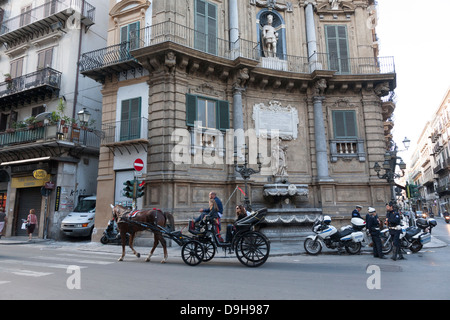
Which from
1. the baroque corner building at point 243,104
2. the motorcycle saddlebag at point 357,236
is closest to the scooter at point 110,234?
the baroque corner building at point 243,104

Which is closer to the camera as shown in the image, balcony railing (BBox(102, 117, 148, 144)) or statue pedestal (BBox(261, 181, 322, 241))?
statue pedestal (BBox(261, 181, 322, 241))

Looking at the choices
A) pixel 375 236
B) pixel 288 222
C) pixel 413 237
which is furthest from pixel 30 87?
pixel 413 237

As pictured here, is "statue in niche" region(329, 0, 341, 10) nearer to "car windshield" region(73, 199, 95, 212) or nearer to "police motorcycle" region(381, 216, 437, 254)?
"police motorcycle" region(381, 216, 437, 254)

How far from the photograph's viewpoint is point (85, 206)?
16422mm

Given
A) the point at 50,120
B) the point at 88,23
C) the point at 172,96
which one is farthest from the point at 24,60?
the point at 172,96

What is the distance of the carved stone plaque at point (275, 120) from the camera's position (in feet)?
55.1

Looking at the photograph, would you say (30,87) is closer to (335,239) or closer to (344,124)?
(344,124)

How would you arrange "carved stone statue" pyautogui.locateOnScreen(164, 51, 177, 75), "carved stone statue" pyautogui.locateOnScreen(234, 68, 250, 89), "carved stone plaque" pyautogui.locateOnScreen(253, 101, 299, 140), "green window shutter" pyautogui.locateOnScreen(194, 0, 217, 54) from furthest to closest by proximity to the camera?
1. "carved stone plaque" pyautogui.locateOnScreen(253, 101, 299, 140)
2. "green window shutter" pyautogui.locateOnScreen(194, 0, 217, 54)
3. "carved stone statue" pyautogui.locateOnScreen(234, 68, 250, 89)
4. "carved stone statue" pyautogui.locateOnScreen(164, 51, 177, 75)

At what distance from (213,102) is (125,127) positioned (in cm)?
444

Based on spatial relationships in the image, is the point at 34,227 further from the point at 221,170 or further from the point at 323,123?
the point at 323,123

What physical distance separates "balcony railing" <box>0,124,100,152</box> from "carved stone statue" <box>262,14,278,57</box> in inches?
420

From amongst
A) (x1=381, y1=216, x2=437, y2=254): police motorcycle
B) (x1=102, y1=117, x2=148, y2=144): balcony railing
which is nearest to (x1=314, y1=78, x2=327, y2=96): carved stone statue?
(x1=381, y1=216, x2=437, y2=254): police motorcycle

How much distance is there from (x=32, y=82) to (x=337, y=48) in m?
18.8

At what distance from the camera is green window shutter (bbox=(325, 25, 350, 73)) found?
60.4 ft
